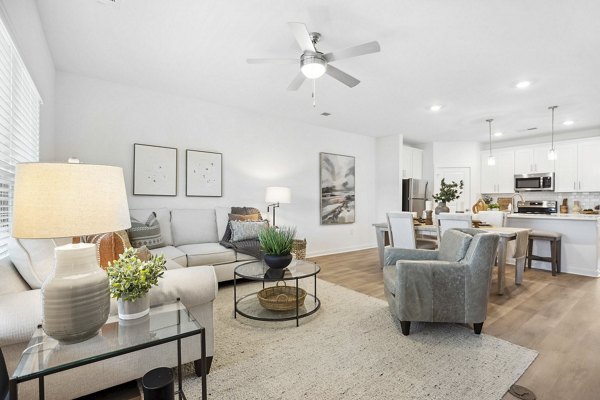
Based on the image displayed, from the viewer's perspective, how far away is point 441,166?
23.3ft

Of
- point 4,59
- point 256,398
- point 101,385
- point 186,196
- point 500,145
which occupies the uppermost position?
point 500,145

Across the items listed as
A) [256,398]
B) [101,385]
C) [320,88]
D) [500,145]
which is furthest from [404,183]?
[101,385]

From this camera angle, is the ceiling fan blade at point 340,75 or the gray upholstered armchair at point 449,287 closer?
the gray upholstered armchair at point 449,287

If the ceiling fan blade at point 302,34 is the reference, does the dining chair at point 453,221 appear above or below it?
below

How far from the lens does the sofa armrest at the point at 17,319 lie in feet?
4.16

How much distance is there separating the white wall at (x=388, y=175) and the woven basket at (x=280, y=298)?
Answer: 4.29 meters

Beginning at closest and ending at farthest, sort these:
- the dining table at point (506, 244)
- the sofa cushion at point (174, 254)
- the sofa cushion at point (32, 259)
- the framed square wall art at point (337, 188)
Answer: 1. the sofa cushion at point (32, 259)
2. the sofa cushion at point (174, 254)
3. the dining table at point (506, 244)
4. the framed square wall art at point (337, 188)


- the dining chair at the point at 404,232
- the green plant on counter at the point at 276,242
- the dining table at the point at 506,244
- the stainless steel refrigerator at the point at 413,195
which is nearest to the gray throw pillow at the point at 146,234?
the green plant on counter at the point at 276,242

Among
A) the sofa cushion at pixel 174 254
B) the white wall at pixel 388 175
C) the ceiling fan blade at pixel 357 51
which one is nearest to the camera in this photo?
the ceiling fan blade at pixel 357 51

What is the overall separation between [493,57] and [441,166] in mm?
4383

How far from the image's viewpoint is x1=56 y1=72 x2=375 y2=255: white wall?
359cm

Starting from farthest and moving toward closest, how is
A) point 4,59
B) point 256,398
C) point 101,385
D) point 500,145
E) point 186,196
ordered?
1. point 500,145
2. point 186,196
3. point 4,59
4. point 256,398
5. point 101,385

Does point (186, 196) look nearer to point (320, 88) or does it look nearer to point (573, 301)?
point (320, 88)

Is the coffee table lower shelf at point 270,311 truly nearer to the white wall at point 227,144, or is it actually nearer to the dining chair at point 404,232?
the dining chair at point 404,232
